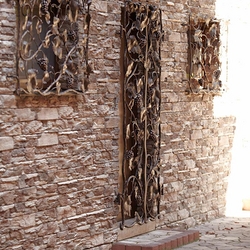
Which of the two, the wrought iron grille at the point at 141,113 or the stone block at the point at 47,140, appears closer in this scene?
the stone block at the point at 47,140

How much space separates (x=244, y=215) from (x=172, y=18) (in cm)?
382

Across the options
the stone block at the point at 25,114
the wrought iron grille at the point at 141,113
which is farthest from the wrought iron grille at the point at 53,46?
the wrought iron grille at the point at 141,113

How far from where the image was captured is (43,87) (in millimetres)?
7836

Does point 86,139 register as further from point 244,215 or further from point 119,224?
point 244,215

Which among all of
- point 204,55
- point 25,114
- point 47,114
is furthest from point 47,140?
point 204,55

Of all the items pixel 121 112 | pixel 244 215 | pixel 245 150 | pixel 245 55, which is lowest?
pixel 244 215

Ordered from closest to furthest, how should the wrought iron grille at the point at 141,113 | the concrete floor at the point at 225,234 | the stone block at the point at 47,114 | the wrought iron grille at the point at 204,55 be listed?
the stone block at the point at 47,114 → the wrought iron grille at the point at 141,113 → the concrete floor at the point at 225,234 → the wrought iron grille at the point at 204,55

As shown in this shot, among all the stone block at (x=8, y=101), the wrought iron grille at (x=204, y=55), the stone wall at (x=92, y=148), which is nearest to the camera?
the stone block at (x=8, y=101)

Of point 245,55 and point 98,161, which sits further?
point 245,55

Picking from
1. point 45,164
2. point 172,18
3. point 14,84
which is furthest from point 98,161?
point 172,18

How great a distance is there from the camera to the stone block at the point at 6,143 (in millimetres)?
7203

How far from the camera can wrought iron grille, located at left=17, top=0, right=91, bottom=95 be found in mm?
7414

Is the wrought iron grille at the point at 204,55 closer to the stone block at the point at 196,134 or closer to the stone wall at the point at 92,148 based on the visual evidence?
the stone wall at the point at 92,148

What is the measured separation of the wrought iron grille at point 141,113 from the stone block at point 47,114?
1459 millimetres
